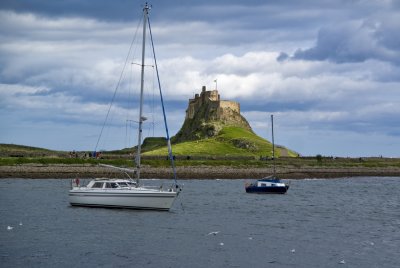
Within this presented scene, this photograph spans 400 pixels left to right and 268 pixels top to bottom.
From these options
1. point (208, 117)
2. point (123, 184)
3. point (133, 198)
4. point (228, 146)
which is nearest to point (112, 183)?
point (123, 184)

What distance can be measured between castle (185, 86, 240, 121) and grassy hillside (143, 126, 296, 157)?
11.6 m

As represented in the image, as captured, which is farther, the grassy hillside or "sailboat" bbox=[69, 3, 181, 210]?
the grassy hillside

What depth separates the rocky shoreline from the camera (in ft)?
299

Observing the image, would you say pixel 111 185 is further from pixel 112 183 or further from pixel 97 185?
pixel 97 185

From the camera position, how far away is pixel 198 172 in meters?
103

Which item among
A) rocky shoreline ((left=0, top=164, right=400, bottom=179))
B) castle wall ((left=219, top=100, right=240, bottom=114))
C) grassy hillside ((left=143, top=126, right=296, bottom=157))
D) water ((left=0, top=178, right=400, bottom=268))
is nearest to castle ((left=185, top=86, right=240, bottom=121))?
castle wall ((left=219, top=100, right=240, bottom=114))

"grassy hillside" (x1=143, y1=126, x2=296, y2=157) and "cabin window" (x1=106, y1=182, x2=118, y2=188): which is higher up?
"grassy hillside" (x1=143, y1=126, x2=296, y2=157)

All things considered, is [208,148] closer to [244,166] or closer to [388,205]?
[244,166]

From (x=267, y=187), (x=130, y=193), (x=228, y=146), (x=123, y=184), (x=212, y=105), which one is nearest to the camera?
(x=130, y=193)

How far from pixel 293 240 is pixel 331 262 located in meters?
6.76

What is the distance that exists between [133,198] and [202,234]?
938cm

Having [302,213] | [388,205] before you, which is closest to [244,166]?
[388,205]

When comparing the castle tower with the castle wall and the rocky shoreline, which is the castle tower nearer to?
the castle wall

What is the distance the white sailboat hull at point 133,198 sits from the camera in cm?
4738
